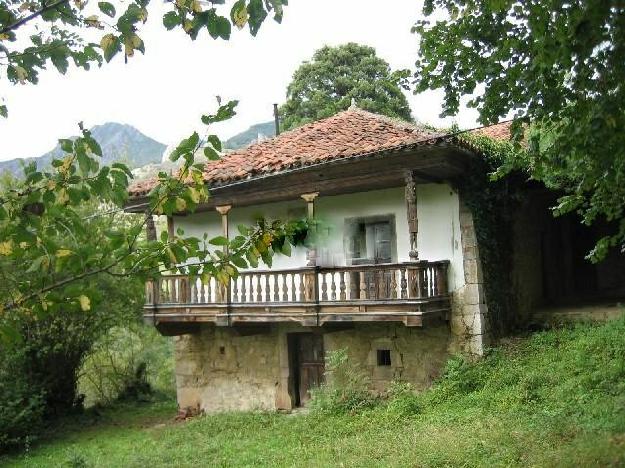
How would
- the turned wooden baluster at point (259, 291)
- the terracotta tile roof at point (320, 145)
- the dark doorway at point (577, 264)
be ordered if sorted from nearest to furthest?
the terracotta tile roof at point (320, 145) < the turned wooden baluster at point (259, 291) < the dark doorway at point (577, 264)

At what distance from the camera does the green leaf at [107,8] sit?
7.77 feet

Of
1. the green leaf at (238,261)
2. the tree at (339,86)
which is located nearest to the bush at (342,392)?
the green leaf at (238,261)

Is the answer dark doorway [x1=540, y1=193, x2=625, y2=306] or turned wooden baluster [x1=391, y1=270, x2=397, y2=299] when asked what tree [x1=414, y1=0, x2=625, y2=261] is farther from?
dark doorway [x1=540, y1=193, x2=625, y2=306]

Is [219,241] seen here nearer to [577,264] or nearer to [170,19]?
[170,19]


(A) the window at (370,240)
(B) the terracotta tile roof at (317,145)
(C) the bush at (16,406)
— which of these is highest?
(B) the terracotta tile roof at (317,145)

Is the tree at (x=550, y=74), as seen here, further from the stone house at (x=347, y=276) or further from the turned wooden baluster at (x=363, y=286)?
the turned wooden baluster at (x=363, y=286)

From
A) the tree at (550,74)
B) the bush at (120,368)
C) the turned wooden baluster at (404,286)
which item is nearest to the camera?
the tree at (550,74)

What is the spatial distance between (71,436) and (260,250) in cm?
1246

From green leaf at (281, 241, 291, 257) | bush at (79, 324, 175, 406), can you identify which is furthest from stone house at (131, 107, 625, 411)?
green leaf at (281, 241, 291, 257)

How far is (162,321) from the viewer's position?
12086mm

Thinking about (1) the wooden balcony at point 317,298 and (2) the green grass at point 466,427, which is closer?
(2) the green grass at point 466,427

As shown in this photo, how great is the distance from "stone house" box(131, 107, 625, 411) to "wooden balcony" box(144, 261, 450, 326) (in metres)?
0.02

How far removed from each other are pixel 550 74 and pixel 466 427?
14.8 ft

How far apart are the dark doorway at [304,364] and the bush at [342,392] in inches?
41.3
